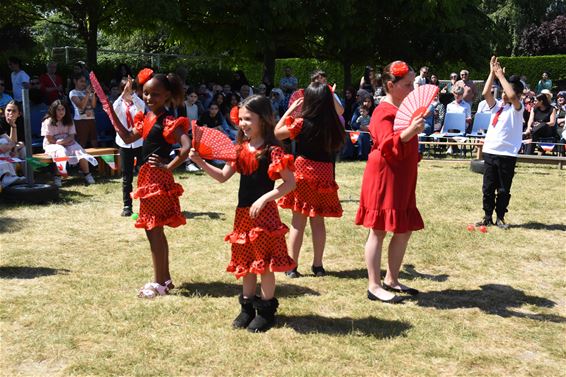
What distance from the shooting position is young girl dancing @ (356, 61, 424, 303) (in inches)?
197

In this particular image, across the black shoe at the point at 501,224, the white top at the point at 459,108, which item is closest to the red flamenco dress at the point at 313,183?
the black shoe at the point at 501,224

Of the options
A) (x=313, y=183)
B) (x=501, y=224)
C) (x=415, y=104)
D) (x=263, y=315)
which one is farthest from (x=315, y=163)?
(x=501, y=224)

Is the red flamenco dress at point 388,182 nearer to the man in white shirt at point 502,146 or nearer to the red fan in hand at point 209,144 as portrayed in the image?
the red fan in hand at point 209,144

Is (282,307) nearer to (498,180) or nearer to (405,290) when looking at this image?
(405,290)

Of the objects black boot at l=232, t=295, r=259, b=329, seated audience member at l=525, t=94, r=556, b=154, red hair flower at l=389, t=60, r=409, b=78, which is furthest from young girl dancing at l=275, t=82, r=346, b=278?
seated audience member at l=525, t=94, r=556, b=154

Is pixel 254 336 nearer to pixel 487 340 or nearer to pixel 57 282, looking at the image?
pixel 487 340

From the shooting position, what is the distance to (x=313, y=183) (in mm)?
5793

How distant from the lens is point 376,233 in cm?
526

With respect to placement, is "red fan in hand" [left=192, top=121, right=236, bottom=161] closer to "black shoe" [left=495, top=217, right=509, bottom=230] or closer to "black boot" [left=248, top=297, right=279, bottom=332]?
"black boot" [left=248, top=297, right=279, bottom=332]

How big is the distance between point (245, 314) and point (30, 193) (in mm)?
5370

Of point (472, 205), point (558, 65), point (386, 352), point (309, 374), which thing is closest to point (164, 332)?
point (309, 374)

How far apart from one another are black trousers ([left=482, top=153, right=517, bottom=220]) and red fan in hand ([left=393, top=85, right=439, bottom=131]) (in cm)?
361

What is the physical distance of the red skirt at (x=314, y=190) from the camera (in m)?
5.79

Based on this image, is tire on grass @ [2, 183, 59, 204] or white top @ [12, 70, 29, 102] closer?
tire on grass @ [2, 183, 59, 204]
